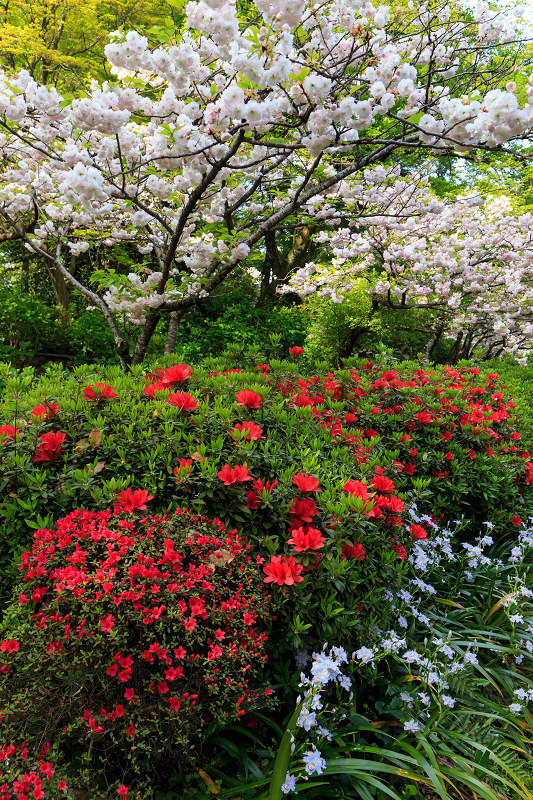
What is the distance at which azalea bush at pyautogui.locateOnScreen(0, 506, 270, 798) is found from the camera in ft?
4.30

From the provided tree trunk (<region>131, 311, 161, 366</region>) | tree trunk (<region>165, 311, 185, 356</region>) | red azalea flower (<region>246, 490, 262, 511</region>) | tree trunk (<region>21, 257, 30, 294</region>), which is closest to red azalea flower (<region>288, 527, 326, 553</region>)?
red azalea flower (<region>246, 490, 262, 511</region>)

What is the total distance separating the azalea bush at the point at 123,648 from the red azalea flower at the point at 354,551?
42cm

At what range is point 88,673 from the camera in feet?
4.33

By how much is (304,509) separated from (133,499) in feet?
2.20

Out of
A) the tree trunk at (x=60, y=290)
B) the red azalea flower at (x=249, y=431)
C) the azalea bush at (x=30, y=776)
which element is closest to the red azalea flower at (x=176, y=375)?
the red azalea flower at (x=249, y=431)

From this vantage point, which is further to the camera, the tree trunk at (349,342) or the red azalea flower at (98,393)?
the tree trunk at (349,342)

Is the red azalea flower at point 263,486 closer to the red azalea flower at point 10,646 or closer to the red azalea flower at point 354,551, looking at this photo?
the red azalea flower at point 354,551

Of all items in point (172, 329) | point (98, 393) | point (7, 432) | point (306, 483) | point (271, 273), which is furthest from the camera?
point (271, 273)

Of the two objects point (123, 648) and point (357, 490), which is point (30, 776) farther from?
point (357, 490)

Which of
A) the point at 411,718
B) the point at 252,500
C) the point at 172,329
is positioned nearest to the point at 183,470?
the point at 252,500

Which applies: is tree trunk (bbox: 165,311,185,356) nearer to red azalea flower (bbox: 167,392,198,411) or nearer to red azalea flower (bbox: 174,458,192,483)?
red azalea flower (bbox: 167,392,198,411)

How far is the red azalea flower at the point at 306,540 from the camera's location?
163cm

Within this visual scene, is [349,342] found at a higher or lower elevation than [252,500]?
higher

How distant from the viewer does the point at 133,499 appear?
1.69m
